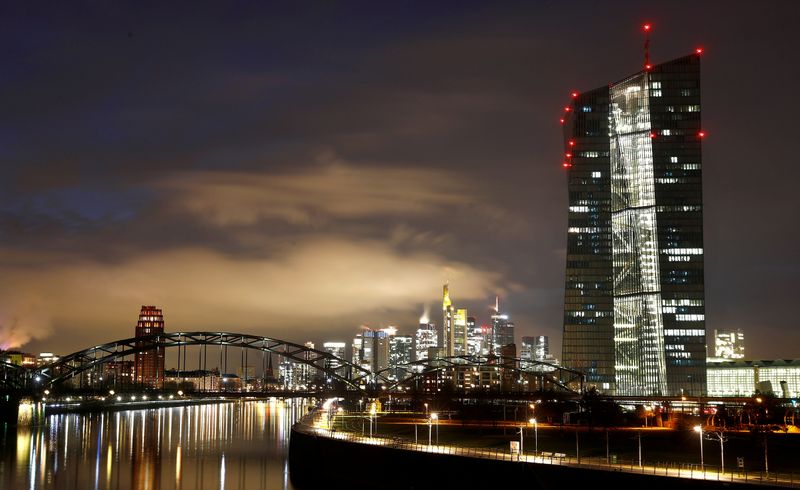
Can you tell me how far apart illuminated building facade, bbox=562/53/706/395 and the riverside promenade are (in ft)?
369

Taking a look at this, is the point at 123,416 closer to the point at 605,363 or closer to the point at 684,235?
the point at 605,363

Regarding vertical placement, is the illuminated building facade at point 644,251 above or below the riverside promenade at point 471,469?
above

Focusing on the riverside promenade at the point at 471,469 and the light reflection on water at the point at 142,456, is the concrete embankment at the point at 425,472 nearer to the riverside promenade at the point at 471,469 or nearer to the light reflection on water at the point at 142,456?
the riverside promenade at the point at 471,469

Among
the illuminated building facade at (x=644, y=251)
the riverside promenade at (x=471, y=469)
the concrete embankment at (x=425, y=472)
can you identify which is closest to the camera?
the riverside promenade at (x=471, y=469)

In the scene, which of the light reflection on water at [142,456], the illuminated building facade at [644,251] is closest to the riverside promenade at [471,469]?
the light reflection on water at [142,456]

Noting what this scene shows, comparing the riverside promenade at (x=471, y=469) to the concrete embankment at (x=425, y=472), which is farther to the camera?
the concrete embankment at (x=425, y=472)

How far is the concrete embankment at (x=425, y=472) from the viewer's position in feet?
178

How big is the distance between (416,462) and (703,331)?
130 meters

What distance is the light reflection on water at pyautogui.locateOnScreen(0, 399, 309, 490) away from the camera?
265 ft

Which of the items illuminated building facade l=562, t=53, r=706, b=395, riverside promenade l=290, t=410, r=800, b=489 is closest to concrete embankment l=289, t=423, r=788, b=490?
riverside promenade l=290, t=410, r=800, b=489

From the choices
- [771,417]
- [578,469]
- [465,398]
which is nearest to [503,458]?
[578,469]

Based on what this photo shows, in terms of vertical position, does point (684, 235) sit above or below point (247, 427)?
above

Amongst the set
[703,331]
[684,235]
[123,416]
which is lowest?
[123,416]

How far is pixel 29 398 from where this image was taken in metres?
149
